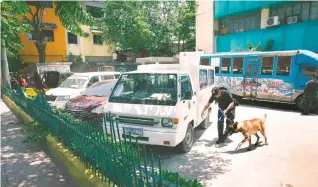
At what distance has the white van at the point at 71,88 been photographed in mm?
9375

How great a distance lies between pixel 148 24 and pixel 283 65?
19.6 m

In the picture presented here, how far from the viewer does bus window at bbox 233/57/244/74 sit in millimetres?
12141

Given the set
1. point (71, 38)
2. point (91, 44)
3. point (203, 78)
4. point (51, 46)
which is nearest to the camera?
point (203, 78)

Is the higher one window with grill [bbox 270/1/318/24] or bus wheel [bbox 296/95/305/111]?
window with grill [bbox 270/1/318/24]

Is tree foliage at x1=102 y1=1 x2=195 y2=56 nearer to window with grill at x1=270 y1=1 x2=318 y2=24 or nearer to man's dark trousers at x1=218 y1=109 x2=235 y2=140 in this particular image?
window with grill at x1=270 y1=1 x2=318 y2=24

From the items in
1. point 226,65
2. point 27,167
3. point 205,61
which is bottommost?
point 27,167

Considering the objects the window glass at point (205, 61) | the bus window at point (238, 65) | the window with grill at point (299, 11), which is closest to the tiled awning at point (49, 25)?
the window glass at point (205, 61)

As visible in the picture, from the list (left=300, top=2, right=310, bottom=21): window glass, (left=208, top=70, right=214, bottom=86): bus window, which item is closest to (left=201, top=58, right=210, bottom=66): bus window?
(left=208, top=70, right=214, bottom=86): bus window

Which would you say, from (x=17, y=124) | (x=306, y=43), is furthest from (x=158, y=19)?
(x=17, y=124)

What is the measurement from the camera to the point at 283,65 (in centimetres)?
1064

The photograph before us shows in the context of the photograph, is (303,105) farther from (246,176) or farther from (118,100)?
(118,100)

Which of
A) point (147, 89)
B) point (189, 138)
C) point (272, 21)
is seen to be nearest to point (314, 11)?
point (272, 21)

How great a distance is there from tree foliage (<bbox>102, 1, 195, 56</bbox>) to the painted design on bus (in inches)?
617

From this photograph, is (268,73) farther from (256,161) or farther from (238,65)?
(256,161)
